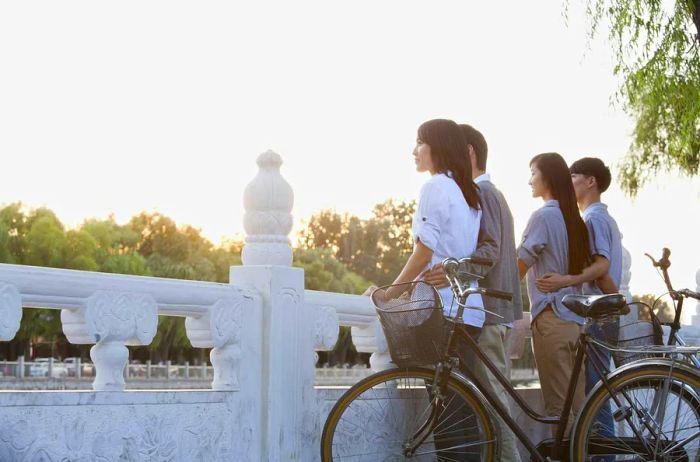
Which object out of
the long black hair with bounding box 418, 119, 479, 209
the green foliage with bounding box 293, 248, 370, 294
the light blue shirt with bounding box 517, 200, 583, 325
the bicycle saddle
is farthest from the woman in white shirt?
the green foliage with bounding box 293, 248, 370, 294

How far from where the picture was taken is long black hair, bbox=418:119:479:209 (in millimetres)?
5176

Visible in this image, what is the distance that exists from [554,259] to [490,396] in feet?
3.58

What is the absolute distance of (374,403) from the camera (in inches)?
215

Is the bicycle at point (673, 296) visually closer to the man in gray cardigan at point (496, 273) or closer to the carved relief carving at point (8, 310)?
the man in gray cardigan at point (496, 273)

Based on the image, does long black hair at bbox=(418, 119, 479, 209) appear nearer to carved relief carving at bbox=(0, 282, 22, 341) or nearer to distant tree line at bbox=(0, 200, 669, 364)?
carved relief carving at bbox=(0, 282, 22, 341)

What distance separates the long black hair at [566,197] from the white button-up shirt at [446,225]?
800 millimetres

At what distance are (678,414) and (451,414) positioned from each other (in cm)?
94

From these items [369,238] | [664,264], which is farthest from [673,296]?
[369,238]

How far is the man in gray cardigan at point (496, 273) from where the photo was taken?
16.7 ft

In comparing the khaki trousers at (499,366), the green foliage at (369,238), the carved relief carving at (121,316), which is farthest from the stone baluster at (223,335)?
the green foliage at (369,238)

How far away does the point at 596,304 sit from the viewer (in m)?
4.89

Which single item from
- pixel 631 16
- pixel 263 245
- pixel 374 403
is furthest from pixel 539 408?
pixel 631 16

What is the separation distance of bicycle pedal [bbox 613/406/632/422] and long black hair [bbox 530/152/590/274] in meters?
1.22

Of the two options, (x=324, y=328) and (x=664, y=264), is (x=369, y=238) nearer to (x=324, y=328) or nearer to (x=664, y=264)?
(x=664, y=264)
